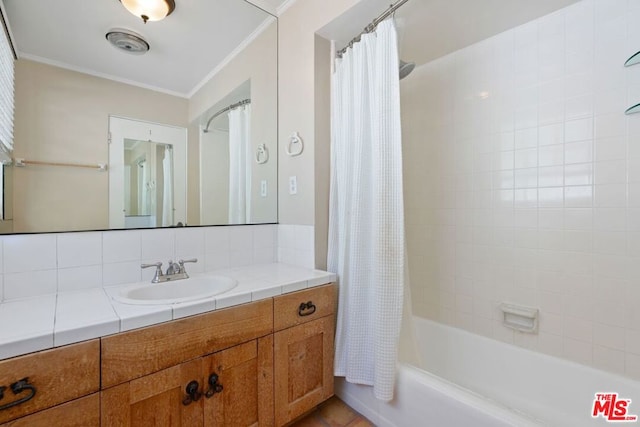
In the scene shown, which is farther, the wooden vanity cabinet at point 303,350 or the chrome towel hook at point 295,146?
the chrome towel hook at point 295,146

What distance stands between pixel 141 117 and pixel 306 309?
51.7 inches

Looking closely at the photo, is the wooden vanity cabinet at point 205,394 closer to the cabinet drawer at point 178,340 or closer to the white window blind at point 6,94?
the cabinet drawer at point 178,340

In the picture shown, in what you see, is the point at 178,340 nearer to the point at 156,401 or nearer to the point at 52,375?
the point at 156,401

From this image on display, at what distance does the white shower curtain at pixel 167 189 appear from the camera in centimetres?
151

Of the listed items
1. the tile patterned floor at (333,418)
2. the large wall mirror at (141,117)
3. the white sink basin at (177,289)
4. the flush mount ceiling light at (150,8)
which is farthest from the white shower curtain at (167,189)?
the tile patterned floor at (333,418)

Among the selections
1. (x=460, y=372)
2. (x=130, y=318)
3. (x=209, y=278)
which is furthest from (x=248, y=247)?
(x=460, y=372)

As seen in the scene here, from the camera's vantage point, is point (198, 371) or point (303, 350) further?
point (303, 350)

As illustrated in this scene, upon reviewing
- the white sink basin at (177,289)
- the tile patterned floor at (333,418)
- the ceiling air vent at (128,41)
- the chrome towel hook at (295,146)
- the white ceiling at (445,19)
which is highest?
the white ceiling at (445,19)

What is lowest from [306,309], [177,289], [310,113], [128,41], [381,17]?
[306,309]

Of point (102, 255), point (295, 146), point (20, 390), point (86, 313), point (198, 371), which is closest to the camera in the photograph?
point (20, 390)

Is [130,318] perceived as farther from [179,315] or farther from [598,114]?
[598,114]

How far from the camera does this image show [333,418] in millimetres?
1510

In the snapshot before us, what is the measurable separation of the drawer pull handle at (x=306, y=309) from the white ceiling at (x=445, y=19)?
56.9 inches

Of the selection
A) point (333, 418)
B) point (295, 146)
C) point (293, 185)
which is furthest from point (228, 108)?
point (333, 418)
